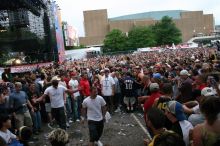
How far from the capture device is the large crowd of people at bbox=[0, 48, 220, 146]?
14.3ft

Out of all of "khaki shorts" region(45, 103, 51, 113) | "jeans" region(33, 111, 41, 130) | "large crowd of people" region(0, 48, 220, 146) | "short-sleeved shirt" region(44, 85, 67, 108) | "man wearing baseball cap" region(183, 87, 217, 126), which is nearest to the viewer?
"large crowd of people" region(0, 48, 220, 146)

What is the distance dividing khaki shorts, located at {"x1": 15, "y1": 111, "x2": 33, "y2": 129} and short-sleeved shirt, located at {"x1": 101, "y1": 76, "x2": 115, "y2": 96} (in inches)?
181

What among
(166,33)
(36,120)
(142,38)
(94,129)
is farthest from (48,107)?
(166,33)

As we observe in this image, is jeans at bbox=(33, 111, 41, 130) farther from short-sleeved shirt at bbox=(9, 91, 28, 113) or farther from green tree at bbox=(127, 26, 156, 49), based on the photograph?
green tree at bbox=(127, 26, 156, 49)

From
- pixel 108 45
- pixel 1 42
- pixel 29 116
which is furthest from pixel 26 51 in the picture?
pixel 108 45

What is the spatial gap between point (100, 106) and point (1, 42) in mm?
22631

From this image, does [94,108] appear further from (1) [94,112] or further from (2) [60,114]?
(2) [60,114]

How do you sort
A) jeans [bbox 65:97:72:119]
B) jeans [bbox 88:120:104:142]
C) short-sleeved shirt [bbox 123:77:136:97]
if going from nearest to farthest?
jeans [bbox 88:120:104:142], jeans [bbox 65:97:72:119], short-sleeved shirt [bbox 123:77:136:97]

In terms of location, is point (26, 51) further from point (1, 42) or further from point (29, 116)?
point (29, 116)

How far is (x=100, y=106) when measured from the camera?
8.70 metres

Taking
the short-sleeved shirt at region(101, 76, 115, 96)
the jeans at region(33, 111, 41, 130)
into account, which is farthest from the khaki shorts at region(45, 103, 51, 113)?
the short-sleeved shirt at region(101, 76, 115, 96)

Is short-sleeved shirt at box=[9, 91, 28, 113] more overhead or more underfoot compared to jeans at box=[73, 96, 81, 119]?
more overhead

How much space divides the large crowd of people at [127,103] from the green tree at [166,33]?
93.0m

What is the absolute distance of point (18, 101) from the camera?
10.6 meters
